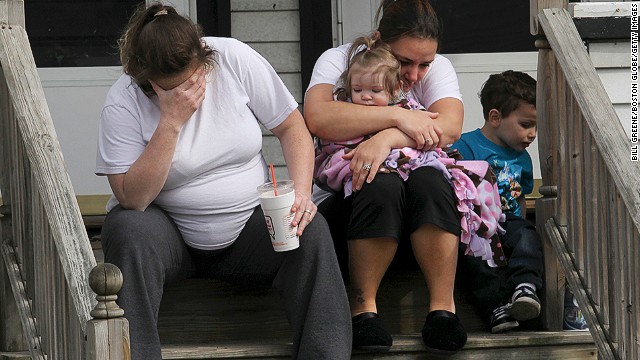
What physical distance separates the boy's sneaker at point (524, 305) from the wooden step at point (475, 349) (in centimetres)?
7

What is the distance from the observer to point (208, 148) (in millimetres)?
3379

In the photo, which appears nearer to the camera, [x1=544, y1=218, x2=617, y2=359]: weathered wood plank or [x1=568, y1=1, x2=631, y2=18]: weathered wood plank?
[x1=544, y1=218, x2=617, y2=359]: weathered wood plank

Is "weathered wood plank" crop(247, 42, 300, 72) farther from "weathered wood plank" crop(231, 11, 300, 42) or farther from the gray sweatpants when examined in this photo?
the gray sweatpants

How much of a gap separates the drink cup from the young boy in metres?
0.82

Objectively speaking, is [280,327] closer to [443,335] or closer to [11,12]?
[443,335]

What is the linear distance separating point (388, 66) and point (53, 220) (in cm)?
126

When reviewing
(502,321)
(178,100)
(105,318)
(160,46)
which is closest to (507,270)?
(502,321)

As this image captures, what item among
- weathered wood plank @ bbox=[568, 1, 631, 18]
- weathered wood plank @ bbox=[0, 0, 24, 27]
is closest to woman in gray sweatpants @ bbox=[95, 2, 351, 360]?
weathered wood plank @ bbox=[0, 0, 24, 27]

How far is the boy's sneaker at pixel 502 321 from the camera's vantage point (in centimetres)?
372

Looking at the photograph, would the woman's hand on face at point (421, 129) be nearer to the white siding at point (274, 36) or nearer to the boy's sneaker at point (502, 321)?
the boy's sneaker at point (502, 321)

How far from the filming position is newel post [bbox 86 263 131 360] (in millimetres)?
2795

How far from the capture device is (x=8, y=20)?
3.45 metres

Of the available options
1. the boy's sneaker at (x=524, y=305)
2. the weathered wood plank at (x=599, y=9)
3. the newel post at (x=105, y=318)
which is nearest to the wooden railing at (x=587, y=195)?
the boy's sneaker at (x=524, y=305)

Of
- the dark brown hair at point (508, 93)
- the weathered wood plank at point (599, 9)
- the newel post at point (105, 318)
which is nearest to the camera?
the newel post at point (105, 318)
